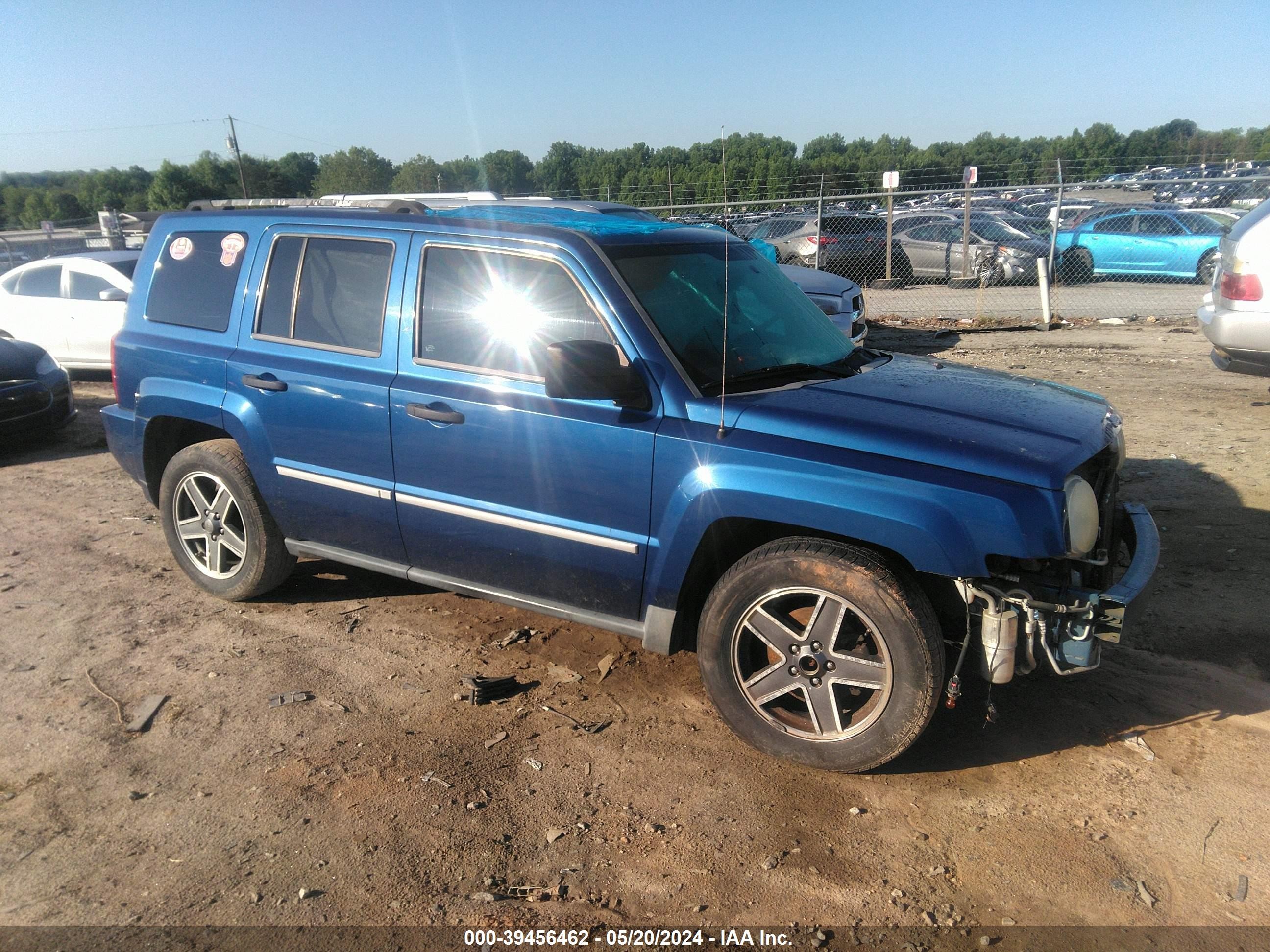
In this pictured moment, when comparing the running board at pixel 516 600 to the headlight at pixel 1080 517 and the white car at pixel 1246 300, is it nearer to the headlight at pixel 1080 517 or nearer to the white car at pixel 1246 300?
the headlight at pixel 1080 517

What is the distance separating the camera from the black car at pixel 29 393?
7.91 m

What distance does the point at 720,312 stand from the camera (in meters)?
3.89

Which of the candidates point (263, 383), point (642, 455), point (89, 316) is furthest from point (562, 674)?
point (89, 316)

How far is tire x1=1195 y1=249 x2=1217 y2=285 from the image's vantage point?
16453 mm

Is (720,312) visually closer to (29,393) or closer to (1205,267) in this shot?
(29,393)

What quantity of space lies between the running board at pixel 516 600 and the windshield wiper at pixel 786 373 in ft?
2.92

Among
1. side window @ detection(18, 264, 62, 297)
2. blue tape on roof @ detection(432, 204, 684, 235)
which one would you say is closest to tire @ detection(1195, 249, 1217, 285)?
blue tape on roof @ detection(432, 204, 684, 235)

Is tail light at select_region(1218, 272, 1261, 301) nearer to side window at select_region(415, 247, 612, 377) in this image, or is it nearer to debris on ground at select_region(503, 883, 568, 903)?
side window at select_region(415, 247, 612, 377)

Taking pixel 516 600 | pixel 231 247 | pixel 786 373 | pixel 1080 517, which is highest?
pixel 231 247

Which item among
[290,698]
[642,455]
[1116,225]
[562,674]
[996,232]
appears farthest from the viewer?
[996,232]

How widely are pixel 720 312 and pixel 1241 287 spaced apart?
5681 millimetres

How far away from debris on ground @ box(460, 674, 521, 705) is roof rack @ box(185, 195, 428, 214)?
216 centimetres

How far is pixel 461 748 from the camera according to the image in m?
3.51

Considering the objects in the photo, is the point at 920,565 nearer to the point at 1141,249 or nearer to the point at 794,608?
the point at 794,608
